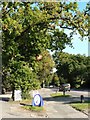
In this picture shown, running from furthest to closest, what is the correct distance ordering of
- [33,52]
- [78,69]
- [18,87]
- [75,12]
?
[78,69] → [18,87] → [33,52] → [75,12]

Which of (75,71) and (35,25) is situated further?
(75,71)

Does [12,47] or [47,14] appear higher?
[47,14]

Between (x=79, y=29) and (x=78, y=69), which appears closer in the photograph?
(x=79, y=29)

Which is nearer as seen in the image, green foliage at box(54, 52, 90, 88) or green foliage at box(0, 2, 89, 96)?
green foliage at box(0, 2, 89, 96)

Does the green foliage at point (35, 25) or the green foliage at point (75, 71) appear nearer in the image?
the green foliage at point (35, 25)

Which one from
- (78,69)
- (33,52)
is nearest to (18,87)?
(33,52)

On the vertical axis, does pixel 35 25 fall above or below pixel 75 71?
below

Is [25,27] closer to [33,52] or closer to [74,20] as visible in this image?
[74,20]

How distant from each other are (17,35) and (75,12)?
10.0ft

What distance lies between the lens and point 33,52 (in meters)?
21.8

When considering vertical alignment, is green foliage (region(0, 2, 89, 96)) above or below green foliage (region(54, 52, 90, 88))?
below

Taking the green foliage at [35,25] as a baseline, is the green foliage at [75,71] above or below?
above

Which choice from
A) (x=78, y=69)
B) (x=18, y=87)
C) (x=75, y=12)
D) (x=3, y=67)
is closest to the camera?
(x=75, y=12)

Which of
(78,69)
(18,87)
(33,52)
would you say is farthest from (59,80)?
(33,52)
